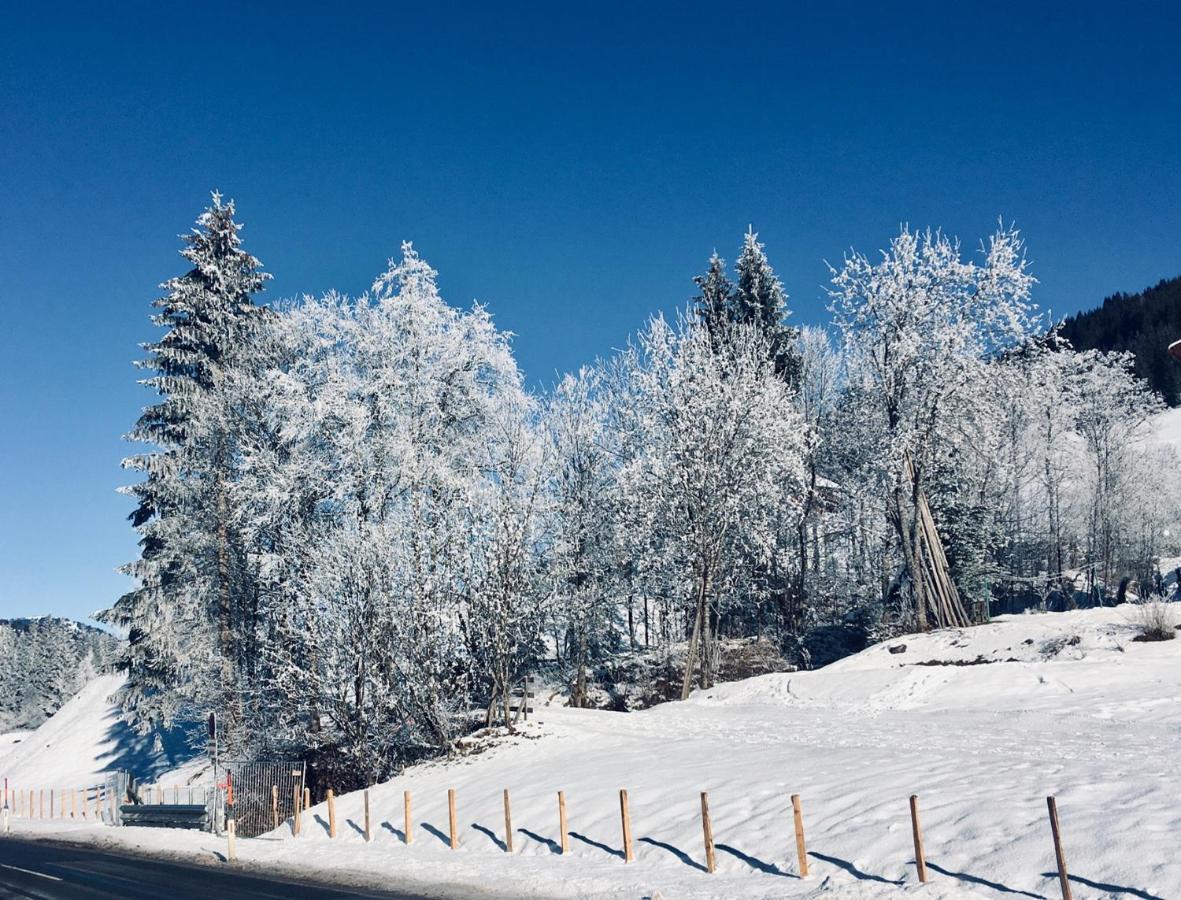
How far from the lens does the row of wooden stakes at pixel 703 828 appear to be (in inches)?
382

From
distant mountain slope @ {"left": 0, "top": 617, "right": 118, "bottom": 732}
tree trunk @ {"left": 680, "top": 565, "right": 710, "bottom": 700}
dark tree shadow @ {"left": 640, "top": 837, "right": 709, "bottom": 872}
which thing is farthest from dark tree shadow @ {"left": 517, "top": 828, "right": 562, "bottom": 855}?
distant mountain slope @ {"left": 0, "top": 617, "right": 118, "bottom": 732}

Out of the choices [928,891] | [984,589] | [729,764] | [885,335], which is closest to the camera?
[928,891]

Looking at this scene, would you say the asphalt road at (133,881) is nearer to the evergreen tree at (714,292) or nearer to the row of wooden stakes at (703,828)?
the row of wooden stakes at (703,828)

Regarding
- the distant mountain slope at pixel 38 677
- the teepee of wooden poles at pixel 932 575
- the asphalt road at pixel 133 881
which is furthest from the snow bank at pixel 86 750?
the distant mountain slope at pixel 38 677

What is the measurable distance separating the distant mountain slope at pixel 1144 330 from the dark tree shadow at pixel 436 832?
95021 mm

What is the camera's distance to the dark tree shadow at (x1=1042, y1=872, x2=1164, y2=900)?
9070 mm

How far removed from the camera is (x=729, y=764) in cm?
1862

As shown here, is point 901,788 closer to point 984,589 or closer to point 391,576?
point 391,576

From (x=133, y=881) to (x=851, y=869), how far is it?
1343 cm

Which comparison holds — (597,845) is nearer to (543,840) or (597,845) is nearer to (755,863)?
(543,840)

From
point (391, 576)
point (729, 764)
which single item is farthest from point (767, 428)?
point (729, 764)

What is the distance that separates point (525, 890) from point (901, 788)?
6.02m

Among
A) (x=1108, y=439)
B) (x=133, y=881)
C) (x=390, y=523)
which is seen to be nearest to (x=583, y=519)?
(x=390, y=523)

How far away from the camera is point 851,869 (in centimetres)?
1162
